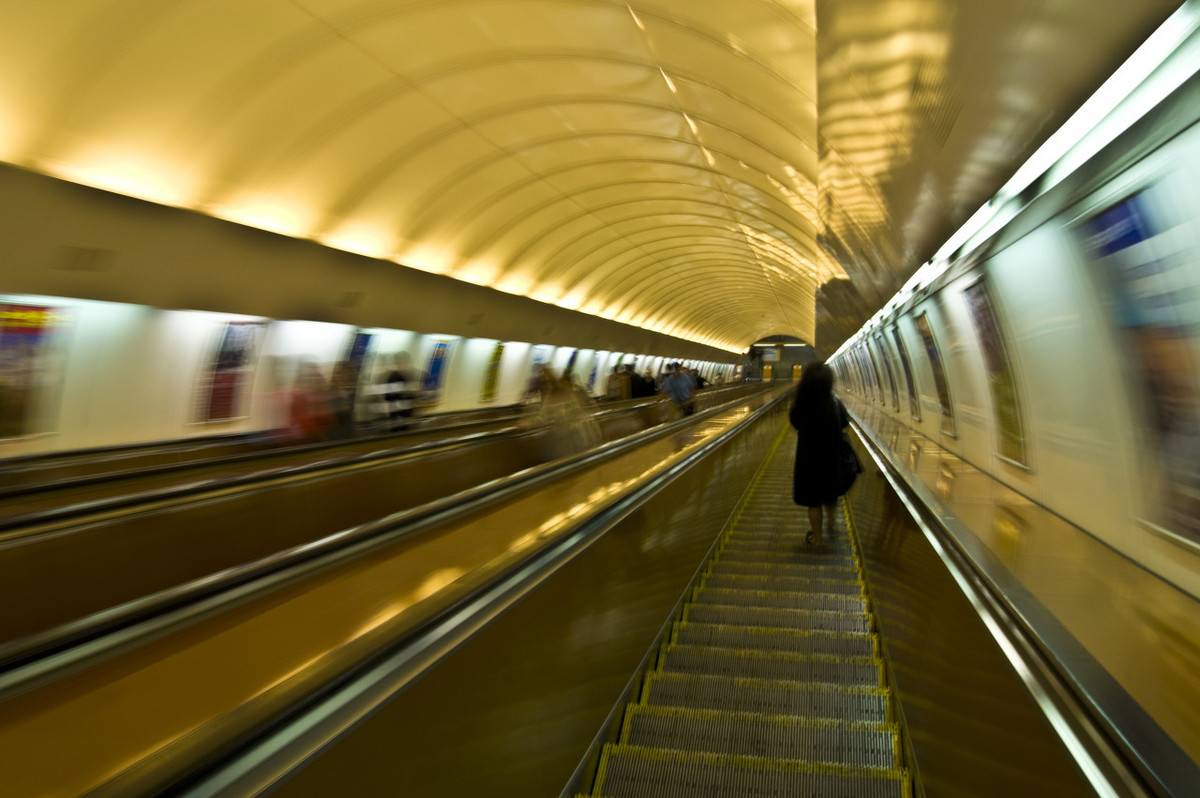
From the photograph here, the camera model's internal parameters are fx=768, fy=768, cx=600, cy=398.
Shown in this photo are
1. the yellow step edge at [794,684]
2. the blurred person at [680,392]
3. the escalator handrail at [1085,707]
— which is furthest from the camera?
the blurred person at [680,392]

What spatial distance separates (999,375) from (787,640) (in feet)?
10.7

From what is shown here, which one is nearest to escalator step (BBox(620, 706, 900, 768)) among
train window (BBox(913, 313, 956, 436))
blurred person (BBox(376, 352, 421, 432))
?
train window (BBox(913, 313, 956, 436))

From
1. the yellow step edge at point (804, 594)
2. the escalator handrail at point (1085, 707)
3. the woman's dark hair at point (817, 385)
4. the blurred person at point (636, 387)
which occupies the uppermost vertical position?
the woman's dark hair at point (817, 385)

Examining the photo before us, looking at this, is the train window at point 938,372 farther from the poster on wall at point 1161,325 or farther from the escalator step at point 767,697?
the escalator step at point 767,697

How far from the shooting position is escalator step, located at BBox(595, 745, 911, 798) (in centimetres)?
347

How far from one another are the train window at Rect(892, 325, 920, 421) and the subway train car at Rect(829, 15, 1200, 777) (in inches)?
304

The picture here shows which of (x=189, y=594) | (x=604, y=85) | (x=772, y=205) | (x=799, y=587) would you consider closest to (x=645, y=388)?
(x=772, y=205)

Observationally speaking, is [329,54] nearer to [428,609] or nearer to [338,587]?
[338,587]

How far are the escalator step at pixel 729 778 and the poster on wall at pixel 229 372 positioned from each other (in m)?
13.4

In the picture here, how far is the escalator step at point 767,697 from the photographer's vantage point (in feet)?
14.6

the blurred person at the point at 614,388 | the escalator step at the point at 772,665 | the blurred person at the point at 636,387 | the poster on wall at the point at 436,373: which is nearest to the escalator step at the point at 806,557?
the escalator step at the point at 772,665

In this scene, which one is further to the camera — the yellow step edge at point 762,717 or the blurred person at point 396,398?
the blurred person at point 396,398

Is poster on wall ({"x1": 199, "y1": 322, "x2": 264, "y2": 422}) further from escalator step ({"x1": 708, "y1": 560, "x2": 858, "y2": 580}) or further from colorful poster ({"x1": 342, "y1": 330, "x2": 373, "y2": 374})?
escalator step ({"x1": 708, "y1": 560, "x2": 858, "y2": 580})

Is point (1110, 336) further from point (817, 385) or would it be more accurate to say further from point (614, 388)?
point (614, 388)
